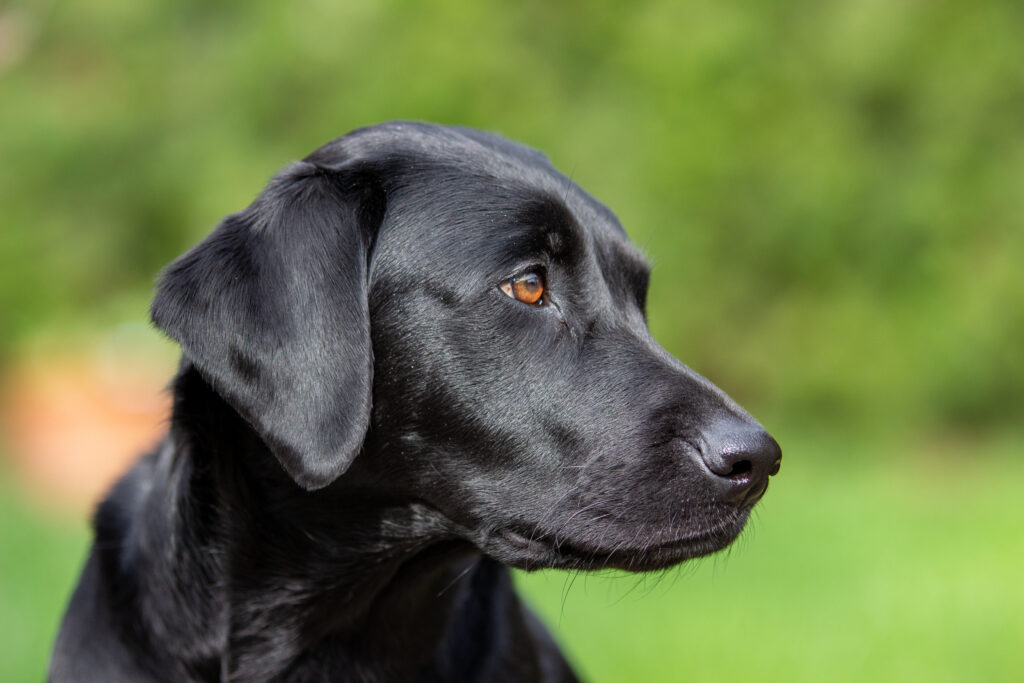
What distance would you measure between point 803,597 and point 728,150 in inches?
158

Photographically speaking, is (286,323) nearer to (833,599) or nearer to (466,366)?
(466,366)

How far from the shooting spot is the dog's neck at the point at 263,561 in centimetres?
251

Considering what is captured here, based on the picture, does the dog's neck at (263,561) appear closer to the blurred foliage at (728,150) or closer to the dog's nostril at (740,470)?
the dog's nostril at (740,470)

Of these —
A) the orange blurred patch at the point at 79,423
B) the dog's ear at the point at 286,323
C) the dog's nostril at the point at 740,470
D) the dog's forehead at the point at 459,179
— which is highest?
the dog's forehead at the point at 459,179

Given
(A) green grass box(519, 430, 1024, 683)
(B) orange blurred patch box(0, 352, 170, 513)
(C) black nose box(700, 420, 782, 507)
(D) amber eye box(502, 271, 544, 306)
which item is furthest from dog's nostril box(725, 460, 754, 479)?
(B) orange blurred patch box(0, 352, 170, 513)

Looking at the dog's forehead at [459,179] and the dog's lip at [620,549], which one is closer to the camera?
the dog's lip at [620,549]

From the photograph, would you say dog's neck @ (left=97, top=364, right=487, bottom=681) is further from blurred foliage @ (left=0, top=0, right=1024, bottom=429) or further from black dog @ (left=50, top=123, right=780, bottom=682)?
blurred foliage @ (left=0, top=0, right=1024, bottom=429)

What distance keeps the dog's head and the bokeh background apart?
5.72 metres

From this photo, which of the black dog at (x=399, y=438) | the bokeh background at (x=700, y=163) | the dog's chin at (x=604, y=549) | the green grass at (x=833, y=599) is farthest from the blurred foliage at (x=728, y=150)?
the dog's chin at (x=604, y=549)

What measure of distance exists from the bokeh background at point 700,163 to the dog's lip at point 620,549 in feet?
18.8

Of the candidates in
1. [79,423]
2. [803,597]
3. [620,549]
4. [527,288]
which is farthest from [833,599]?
[79,423]

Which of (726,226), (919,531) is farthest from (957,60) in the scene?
(919,531)

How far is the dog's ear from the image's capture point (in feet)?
7.48

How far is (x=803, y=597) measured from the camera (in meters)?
5.55
